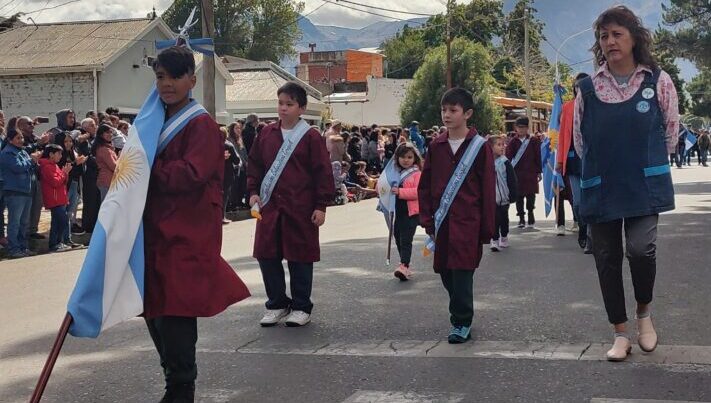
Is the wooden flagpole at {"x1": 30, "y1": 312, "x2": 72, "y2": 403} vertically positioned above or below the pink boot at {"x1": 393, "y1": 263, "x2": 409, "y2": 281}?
above

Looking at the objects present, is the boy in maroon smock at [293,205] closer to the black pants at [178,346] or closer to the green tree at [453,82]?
the black pants at [178,346]

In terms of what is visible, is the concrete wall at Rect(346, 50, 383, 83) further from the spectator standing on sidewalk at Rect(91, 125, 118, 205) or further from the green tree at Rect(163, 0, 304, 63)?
the spectator standing on sidewalk at Rect(91, 125, 118, 205)

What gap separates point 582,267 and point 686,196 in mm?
12399

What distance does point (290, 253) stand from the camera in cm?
719

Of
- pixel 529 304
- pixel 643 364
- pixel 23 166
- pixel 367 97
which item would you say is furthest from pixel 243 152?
pixel 367 97

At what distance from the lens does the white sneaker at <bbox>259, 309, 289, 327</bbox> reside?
7.22 meters

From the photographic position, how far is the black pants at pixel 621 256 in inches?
220

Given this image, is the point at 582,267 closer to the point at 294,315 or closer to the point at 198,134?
the point at 294,315

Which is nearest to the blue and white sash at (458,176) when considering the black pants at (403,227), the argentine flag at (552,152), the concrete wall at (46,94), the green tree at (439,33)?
the black pants at (403,227)

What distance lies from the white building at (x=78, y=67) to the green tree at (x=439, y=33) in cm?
4339

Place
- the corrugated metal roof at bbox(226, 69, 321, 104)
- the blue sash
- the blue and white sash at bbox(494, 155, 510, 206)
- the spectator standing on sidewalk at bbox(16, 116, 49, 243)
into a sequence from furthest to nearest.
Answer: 1. the corrugated metal roof at bbox(226, 69, 321, 104)
2. the spectator standing on sidewalk at bbox(16, 116, 49, 243)
3. the blue and white sash at bbox(494, 155, 510, 206)
4. the blue sash

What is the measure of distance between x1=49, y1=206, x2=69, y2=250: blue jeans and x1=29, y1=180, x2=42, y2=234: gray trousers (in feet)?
1.47

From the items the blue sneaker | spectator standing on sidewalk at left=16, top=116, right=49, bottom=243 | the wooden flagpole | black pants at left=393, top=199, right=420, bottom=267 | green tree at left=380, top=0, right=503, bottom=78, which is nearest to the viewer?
the wooden flagpole

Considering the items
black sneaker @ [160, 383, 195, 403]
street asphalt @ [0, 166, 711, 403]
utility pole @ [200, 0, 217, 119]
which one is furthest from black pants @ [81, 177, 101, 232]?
black sneaker @ [160, 383, 195, 403]
